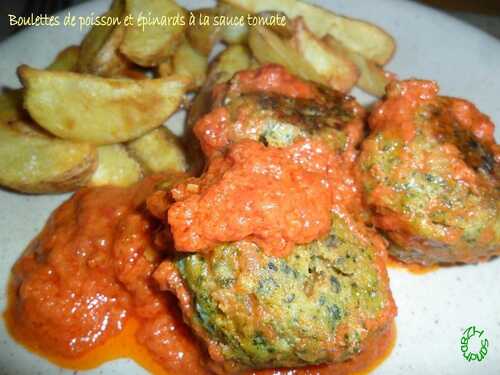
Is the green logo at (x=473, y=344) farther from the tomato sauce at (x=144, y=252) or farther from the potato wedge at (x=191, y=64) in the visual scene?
the potato wedge at (x=191, y=64)

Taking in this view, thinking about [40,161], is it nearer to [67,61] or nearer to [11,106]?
[11,106]

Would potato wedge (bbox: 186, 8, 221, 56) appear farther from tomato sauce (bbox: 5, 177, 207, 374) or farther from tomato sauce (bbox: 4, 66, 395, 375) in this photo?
tomato sauce (bbox: 5, 177, 207, 374)

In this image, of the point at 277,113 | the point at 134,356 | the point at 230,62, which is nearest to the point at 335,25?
the point at 230,62

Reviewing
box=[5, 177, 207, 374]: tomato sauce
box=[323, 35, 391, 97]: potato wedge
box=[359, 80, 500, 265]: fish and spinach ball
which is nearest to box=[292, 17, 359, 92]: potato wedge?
box=[323, 35, 391, 97]: potato wedge

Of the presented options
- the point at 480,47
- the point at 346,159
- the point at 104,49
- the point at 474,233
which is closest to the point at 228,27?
the point at 104,49

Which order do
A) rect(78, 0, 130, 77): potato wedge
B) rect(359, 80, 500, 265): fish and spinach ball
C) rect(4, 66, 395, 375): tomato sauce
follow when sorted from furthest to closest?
rect(78, 0, 130, 77): potato wedge < rect(359, 80, 500, 265): fish and spinach ball < rect(4, 66, 395, 375): tomato sauce

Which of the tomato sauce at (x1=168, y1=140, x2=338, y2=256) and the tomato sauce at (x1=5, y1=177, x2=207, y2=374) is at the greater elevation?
the tomato sauce at (x1=168, y1=140, x2=338, y2=256)
